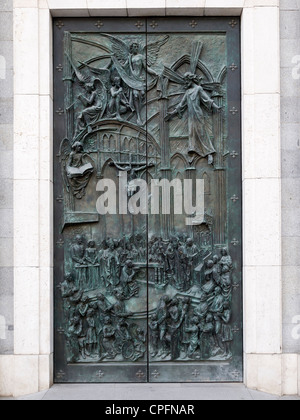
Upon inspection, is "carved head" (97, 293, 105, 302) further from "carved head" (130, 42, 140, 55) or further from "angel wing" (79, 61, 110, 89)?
"carved head" (130, 42, 140, 55)

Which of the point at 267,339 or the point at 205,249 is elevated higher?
the point at 205,249

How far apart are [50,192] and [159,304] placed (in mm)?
2456

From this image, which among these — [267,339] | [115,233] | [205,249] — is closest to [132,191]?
[115,233]

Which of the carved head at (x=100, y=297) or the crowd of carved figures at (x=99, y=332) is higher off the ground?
the carved head at (x=100, y=297)

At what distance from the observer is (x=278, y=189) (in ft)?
28.3

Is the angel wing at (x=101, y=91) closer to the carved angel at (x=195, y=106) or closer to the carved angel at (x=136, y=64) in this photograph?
the carved angel at (x=136, y=64)

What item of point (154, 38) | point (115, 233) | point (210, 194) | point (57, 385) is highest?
point (154, 38)

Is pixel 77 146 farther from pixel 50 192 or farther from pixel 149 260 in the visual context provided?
pixel 149 260

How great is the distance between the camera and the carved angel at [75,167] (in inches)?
354

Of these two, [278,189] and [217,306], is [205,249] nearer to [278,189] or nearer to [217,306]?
[217,306]

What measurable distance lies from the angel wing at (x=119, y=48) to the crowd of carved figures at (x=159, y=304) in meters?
2.89

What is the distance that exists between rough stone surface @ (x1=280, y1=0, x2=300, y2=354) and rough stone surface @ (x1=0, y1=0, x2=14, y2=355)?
13.7 feet

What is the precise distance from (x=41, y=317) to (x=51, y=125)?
2991 mm

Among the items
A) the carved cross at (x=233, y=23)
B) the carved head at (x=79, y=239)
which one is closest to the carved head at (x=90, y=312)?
the carved head at (x=79, y=239)
